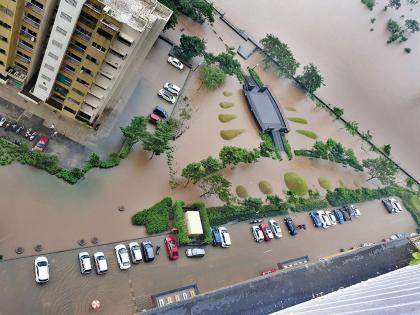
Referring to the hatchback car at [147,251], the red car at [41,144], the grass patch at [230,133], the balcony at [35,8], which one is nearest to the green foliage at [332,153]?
the grass patch at [230,133]

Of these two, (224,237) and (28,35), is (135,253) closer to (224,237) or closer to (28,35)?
(224,237)

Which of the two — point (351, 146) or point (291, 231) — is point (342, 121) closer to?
point (351, 146)

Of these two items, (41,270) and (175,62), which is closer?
(41,270)

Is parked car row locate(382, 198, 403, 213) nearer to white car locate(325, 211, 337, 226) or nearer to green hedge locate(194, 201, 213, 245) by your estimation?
white car locate(325, 211, 337, 226)

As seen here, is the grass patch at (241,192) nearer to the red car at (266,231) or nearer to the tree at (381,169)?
the red car at (266,231)

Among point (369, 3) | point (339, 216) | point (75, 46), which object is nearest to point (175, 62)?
point (75, 46)
